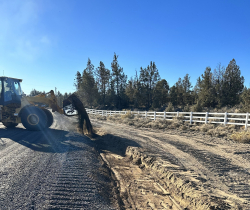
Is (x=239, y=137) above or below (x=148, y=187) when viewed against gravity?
above

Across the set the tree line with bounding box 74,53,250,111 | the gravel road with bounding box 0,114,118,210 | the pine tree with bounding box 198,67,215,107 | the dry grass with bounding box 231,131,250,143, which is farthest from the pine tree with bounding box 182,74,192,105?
the gravel road with bounding box 0,114,118,210

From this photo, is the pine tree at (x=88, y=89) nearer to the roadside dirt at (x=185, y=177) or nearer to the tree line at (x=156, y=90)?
the tree line at (x=156, y=90)

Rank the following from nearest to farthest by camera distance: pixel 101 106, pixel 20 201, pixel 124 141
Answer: pixel 20 201 → pixel 124 141 → pixel 101 106

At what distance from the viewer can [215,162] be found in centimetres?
553

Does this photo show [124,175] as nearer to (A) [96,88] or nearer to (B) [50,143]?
(B) [50,143]

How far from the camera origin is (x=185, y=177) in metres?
4.29

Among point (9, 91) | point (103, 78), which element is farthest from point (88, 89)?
point (9, 91)

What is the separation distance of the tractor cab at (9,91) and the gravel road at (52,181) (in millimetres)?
5249

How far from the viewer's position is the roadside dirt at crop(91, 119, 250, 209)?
3455 millimetres

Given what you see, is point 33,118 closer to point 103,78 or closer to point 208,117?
point 208,117

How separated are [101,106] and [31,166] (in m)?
41.1

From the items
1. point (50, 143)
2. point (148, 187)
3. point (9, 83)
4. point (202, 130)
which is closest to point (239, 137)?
point (202, 130)

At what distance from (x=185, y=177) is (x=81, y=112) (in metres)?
7.85

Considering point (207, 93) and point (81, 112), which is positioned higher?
point (207, 93)
